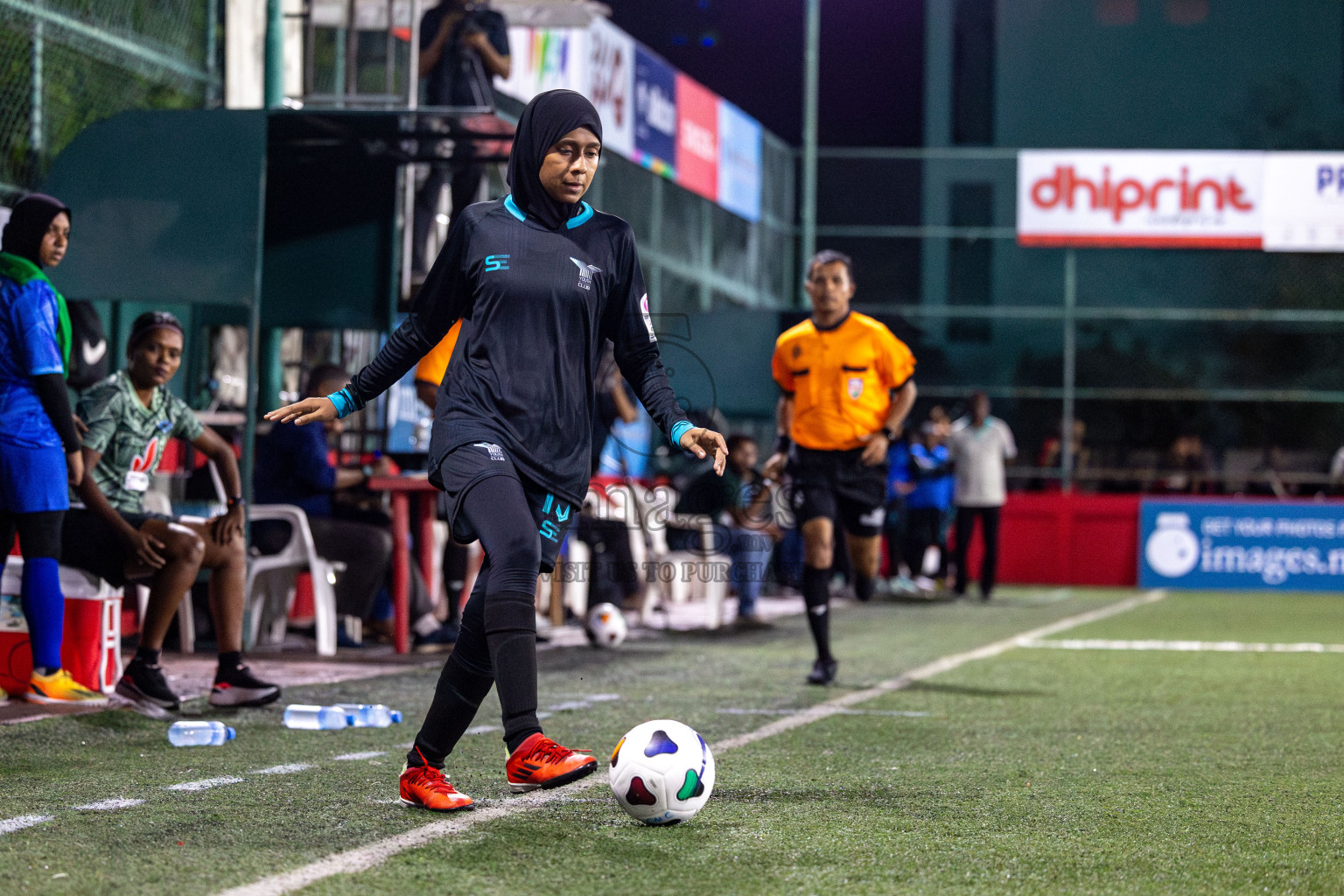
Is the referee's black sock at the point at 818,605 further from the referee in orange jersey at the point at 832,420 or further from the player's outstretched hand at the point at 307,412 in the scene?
the player's outstretched hand at the point at 307,412

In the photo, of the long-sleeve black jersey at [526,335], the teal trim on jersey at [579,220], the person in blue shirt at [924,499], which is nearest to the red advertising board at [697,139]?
the person in blue shirt at [924,499]

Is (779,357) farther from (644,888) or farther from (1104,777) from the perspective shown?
(644,888)

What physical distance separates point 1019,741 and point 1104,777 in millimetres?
938

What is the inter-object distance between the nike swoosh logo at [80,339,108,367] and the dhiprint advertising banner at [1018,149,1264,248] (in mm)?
18942

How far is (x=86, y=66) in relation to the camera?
10.9 m

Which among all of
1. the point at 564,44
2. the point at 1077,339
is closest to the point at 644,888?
the point at 564,44

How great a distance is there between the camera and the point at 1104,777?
562cm

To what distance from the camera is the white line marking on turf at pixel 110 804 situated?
4730 millimetres

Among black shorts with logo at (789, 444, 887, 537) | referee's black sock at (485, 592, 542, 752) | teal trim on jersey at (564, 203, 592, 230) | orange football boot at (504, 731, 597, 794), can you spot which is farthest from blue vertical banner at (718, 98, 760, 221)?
orange football boot at (504, 731, 597, 794)

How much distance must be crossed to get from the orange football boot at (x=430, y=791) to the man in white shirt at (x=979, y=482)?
1343cm

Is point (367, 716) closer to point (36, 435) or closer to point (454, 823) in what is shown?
point (36, 435)

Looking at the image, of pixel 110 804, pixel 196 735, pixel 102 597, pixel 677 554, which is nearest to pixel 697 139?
pixel 677 554

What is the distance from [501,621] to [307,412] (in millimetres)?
786

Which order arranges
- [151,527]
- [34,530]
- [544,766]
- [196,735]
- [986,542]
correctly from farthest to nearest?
[986,542]
[151,527]
[34,530]
[196,735]
[544,766]
